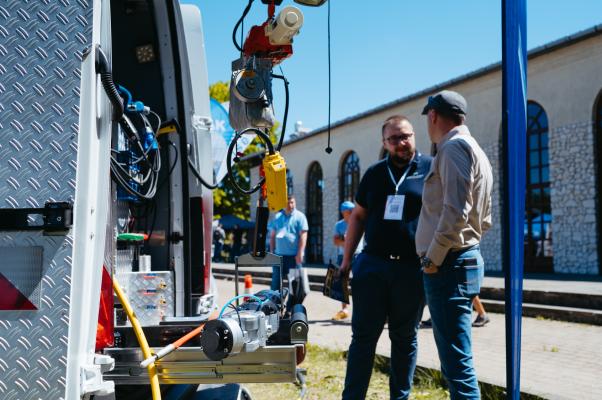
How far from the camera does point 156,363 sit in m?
2.56

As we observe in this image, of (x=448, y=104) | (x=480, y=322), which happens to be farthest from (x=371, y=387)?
(x=480, y=322)

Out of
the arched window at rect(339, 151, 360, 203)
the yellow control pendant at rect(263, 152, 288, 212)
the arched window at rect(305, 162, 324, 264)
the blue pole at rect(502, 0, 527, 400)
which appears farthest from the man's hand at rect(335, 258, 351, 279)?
the arched window at rect(305, 162, 324, 264)

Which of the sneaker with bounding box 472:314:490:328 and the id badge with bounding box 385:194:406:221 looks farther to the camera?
the sneaker with bounding box 472:314:490:328

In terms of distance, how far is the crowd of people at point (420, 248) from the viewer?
298cm

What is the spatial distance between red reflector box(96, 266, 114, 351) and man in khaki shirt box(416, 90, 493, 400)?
1608 mm

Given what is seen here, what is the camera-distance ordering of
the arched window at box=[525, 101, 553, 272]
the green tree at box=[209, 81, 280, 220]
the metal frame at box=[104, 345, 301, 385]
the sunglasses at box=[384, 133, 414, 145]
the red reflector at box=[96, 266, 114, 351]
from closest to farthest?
1. the red reflector at box=[96, 266, 114, 351]
2. the metal frame at box=[104, 345, 301, 385]
3. the sunglasses at box=[384, 133, 414, 145]
4. the arched window at box=[525, 101, 553, 272]
5. the green tree at box=[209, 81, 280, 220]

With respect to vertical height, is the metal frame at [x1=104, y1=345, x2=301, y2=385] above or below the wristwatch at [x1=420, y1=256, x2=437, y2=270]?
below

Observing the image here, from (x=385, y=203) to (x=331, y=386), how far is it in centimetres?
172

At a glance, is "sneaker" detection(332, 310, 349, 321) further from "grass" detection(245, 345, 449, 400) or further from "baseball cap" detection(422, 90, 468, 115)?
"baseball cap" detection(422, 90, 468, 115)

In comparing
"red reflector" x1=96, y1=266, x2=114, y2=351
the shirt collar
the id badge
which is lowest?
"red reflector" x1=96, y1=266, x2=114, y2=351

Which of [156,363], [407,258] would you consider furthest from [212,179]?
[156,363]

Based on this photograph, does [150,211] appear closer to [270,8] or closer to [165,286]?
[165,286]

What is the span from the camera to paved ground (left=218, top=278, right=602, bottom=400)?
14.1 feet

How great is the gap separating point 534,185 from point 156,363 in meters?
15.9
